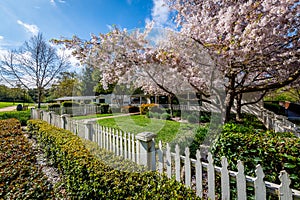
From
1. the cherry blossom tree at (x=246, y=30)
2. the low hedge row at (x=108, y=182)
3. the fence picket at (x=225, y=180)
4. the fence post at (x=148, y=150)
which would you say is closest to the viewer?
Answer: the fence picket at (x=225, y=180)

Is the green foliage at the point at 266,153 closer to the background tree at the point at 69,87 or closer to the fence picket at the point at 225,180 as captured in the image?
the fence picket at the point at 225,180

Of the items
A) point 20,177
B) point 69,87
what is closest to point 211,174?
point 20,177

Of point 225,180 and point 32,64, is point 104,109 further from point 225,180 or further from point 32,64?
point 225,180

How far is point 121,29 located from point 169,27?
1533 mm

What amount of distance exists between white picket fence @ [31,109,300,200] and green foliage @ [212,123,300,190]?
1.08 ft

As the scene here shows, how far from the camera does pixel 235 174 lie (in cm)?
172

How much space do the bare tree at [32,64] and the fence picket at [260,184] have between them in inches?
669

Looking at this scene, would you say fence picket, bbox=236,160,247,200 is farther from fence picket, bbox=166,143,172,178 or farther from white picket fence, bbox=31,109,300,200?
fence picket, bbox=166,143,172,178

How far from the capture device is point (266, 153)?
1949 mm

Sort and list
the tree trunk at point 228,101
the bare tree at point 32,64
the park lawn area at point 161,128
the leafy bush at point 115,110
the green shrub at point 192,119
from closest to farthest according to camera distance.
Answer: the tree trunk at point 228,101 < the park lawn area at point 161,128 < the green shrub at point 192,119 < the bare tree at point 32,64 < the leafy bush at point 115,110

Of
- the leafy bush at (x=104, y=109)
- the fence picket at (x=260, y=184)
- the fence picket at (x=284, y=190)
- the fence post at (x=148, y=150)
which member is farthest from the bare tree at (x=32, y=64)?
the fence picket at (x=284, y=190)

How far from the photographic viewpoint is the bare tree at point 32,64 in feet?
45.6

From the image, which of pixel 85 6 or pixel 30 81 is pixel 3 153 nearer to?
pixel 85 6

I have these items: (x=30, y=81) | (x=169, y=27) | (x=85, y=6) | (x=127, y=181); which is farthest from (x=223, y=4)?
(x=30, y=81)
